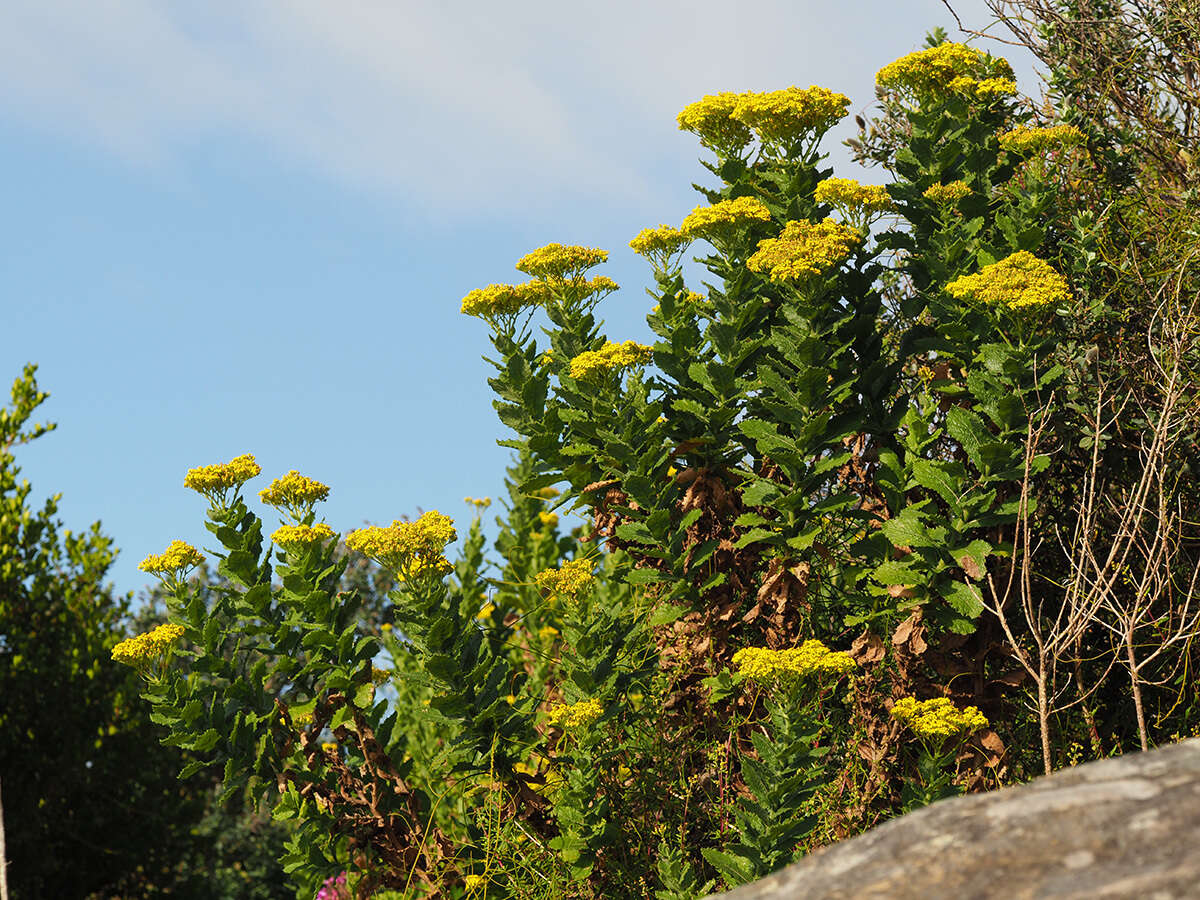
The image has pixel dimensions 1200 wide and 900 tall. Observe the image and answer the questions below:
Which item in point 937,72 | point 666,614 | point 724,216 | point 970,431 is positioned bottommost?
point 666,614

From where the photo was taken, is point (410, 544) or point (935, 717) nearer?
point (935, 717)

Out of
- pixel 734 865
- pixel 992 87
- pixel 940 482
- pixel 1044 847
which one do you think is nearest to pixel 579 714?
pixel 734 865

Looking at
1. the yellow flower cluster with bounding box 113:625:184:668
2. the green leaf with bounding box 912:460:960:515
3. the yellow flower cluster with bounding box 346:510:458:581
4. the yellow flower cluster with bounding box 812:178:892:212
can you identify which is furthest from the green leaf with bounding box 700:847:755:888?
the yellow flower cluster with bounding box 812:178:892:212

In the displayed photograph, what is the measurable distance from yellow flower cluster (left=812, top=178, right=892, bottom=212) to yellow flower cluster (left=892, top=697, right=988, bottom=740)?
231 cm

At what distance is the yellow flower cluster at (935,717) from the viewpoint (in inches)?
170

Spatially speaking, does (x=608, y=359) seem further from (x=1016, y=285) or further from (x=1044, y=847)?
(x=1044, y=847)

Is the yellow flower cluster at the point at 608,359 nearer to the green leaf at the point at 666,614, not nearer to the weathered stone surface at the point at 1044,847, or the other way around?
the green leaf at the point at 666,614

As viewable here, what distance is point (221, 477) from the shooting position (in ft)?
17.2

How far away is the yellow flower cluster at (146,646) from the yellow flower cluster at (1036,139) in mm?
4454

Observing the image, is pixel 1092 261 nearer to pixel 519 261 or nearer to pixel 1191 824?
pixel 519 261

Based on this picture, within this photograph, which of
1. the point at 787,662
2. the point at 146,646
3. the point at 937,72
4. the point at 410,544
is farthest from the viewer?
the point at 937,72

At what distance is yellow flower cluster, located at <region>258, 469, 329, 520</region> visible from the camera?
17.5 ft

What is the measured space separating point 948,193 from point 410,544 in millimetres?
2871

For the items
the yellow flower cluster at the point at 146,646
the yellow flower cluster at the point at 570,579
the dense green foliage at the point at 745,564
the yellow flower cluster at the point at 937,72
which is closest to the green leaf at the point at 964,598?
the dense green foliage at the point at 745,564
